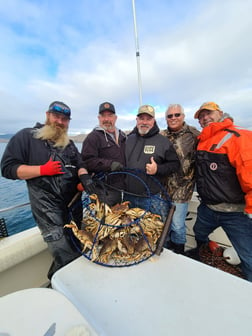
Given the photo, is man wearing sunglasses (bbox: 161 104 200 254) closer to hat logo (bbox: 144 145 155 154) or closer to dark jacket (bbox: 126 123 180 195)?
dark jacket (bbox: 126 123 180 195)

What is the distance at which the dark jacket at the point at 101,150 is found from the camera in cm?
179

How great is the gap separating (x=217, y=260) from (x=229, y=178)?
1488 millimetres

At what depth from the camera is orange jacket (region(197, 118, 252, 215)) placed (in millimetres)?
1364

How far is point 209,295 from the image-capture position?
75 centimetres

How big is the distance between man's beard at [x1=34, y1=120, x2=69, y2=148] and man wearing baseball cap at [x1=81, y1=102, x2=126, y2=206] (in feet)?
0.90

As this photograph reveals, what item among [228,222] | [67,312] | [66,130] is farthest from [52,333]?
[228,222]

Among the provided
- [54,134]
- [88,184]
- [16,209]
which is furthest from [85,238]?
[16,209]

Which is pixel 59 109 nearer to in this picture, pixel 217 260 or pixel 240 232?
pixel 240 232

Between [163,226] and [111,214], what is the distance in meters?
0.38

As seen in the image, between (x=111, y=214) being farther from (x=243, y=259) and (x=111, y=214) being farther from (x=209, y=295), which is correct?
(x=243, y=259)

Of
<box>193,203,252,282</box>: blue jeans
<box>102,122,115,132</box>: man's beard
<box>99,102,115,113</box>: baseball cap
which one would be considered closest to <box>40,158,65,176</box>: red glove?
<box>102,122,115,132</box>: man's beard

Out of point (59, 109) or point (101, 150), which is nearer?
point (59, 109)

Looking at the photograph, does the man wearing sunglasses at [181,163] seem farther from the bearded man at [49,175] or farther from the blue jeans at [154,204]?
the bearded man at [49,175]

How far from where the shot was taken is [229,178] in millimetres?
1556
